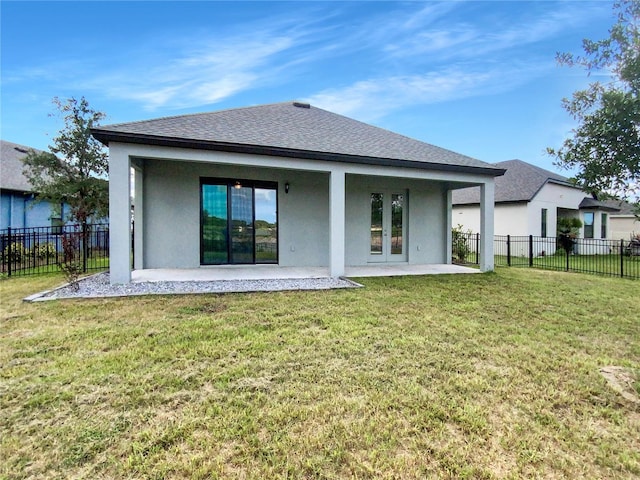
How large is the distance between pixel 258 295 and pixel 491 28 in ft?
32.7

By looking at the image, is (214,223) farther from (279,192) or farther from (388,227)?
(388,227)

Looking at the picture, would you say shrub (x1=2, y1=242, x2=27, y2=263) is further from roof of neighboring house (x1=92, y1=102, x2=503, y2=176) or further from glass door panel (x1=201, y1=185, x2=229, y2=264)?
roof of neighboring house (x1=92, y1=102, x2=503, y2=176)

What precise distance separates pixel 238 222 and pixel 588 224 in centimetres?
2218

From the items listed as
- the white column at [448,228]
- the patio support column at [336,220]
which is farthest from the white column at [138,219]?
the white column at [448,228]

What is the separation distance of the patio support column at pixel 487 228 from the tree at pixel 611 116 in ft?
23.2

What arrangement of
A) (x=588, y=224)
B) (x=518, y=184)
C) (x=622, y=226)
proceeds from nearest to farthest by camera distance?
(x=518, y=184), (x=588, y=224), (x=622, y=226)

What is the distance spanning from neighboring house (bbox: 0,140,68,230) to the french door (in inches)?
564

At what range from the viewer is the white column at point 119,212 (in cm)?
691

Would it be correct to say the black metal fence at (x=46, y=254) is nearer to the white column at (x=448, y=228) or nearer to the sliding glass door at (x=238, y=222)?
the sliding glass door at (x=238, y=222)

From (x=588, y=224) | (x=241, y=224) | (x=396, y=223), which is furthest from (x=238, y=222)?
(x=588, y=224)

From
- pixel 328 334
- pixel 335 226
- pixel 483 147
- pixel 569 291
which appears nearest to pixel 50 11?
pixel 335 226

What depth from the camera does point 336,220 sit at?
8.63 meters

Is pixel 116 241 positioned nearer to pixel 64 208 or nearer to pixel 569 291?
pixel 569 291

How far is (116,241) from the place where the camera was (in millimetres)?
7020
